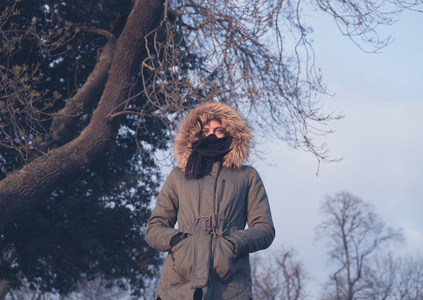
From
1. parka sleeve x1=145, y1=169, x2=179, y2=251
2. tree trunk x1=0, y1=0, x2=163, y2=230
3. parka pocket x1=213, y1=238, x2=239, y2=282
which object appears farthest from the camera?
tree trunk x1=0, y1=0, x2=163, y2=230

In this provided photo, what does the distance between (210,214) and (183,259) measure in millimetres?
374

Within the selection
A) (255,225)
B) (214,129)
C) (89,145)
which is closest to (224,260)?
(255,225)

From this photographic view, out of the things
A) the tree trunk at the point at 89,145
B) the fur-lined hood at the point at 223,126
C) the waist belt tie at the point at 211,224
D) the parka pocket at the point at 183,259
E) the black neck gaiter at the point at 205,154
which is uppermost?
the tree trunk at the point at 89,145

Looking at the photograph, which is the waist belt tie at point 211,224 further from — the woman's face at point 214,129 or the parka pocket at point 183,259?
the woman's face at point 214,129

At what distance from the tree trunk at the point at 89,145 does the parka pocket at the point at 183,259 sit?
4907mm

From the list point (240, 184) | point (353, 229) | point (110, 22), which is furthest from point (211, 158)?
point (353, 229)

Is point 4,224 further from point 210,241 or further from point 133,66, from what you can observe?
point 210,241

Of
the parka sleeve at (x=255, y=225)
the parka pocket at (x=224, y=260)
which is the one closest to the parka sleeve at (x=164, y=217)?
the parka pocket at (x=224, y=260)

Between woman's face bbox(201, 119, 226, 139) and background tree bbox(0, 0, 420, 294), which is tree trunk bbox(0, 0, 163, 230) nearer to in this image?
background tree bbox(0, 0, 420, 294)

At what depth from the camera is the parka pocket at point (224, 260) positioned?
3.48 metres

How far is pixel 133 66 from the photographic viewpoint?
31.6 feet

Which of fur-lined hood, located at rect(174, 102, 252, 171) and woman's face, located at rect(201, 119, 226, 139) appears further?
woman's face, located at rect(201, 119, 226, 139)

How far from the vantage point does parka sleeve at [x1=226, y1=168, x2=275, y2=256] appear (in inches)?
140

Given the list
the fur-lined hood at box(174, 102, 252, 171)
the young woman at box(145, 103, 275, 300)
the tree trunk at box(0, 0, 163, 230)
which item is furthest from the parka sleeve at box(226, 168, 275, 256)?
the tree trunk at box(0, 0, 163, 230)
